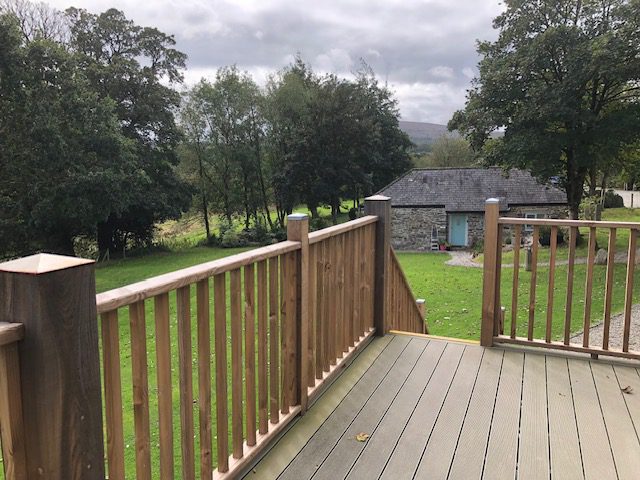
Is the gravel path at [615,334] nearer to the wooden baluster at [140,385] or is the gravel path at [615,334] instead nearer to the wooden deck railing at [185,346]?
the wooden deck railing at [185,346]

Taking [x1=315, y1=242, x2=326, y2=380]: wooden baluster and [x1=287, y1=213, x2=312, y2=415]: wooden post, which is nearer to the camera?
[x1=287, y1=213, x2=312, y2=415]: wooden post

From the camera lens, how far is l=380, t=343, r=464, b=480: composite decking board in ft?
6.93

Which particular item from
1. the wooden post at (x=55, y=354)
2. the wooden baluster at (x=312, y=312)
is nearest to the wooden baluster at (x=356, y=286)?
the wooden baluster at (x=312, y=312)

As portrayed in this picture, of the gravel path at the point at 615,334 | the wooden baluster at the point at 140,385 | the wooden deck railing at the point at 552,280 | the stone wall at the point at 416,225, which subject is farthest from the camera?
the stone wall at the point at 416,225

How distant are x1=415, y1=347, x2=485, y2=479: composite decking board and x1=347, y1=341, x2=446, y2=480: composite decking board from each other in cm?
16

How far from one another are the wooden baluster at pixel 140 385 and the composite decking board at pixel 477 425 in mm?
1273

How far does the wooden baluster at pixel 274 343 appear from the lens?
222cm

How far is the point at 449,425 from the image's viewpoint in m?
2.46

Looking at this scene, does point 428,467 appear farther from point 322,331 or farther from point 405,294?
point 405,294

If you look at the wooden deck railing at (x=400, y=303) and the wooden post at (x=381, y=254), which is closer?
the wooden post at (x=381, y=254)

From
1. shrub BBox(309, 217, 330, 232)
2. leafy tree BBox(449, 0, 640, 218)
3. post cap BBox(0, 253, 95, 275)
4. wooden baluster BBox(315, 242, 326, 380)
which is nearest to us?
post cap BBox(0, 253, 95, 275)

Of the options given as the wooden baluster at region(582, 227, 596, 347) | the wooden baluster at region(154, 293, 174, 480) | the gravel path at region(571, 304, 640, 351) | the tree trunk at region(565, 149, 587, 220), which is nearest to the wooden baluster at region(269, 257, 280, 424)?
the wooden baluster at region(154, 293, 174, 480)

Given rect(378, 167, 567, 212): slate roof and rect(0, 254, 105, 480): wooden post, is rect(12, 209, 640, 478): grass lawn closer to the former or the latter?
rect(0, 254, 105, 480): wooden post

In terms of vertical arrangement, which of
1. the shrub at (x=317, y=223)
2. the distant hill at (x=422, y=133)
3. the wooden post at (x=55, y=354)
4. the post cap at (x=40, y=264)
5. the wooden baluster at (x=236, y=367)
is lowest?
the shrub at (x=317, y=223)
